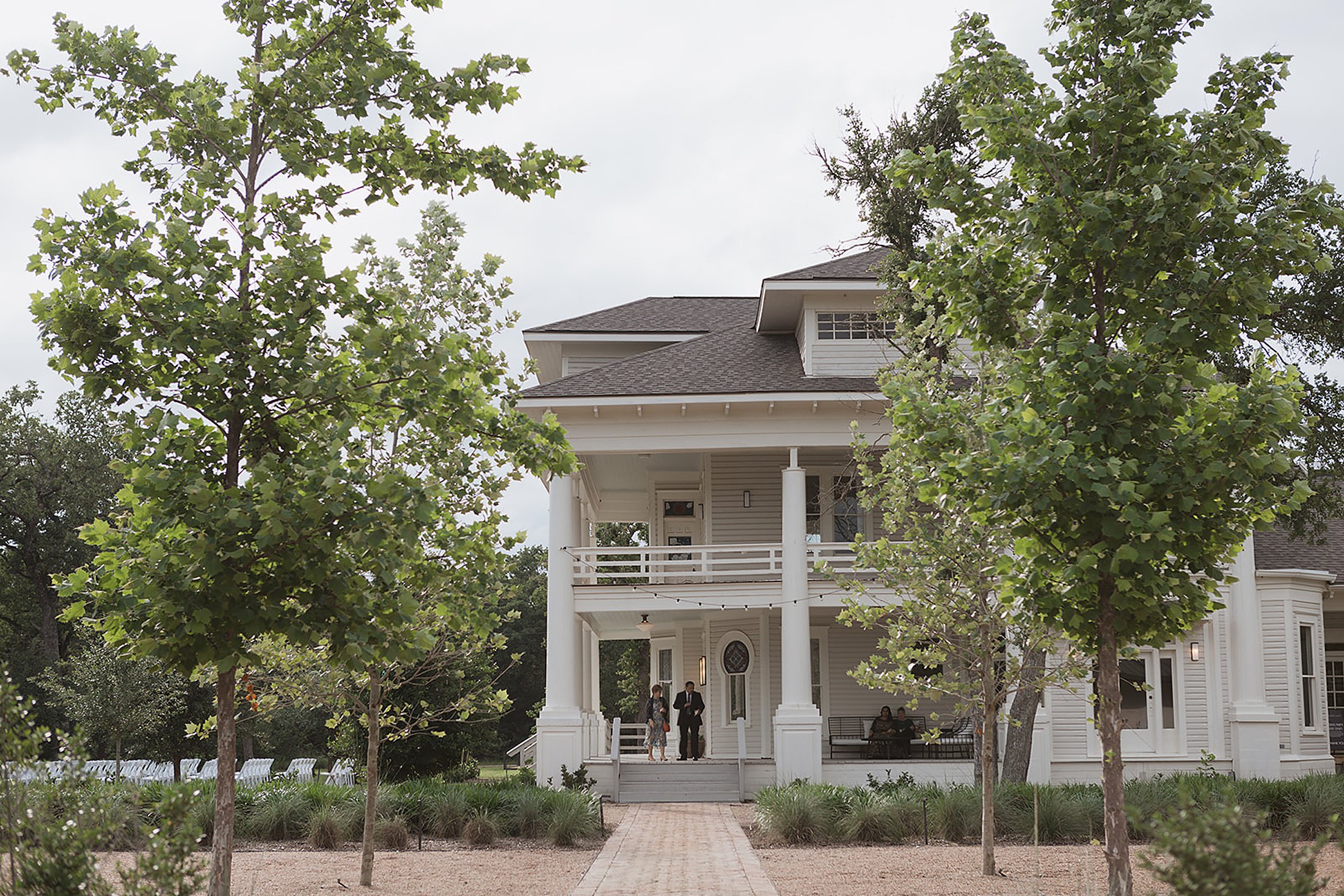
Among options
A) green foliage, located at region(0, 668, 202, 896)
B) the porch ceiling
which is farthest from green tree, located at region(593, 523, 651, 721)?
green foliage, located at region(0, 668, 202, 896)

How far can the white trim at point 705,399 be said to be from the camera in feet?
73.2

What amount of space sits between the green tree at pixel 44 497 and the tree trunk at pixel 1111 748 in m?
44.5

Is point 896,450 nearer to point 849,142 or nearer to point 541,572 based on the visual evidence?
point 849,142

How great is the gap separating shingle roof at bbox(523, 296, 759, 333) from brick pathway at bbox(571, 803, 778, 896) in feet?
41.1

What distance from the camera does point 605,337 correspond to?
28.5 metres

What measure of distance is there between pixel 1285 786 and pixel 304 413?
51.6 ft

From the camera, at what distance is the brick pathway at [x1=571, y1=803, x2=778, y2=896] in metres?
12.2

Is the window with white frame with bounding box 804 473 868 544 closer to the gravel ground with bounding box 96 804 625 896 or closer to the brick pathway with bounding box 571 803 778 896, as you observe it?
the brick pathway with bounding box 571 803 778 896

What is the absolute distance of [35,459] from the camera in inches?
1821

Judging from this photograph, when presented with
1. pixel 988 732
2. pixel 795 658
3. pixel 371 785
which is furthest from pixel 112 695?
pixel 988 732

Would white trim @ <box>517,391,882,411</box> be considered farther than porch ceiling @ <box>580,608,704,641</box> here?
No

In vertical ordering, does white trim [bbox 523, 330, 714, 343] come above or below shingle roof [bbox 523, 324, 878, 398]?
above

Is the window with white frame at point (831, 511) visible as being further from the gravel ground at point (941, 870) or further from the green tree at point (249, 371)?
the green tree at point (249, 371)

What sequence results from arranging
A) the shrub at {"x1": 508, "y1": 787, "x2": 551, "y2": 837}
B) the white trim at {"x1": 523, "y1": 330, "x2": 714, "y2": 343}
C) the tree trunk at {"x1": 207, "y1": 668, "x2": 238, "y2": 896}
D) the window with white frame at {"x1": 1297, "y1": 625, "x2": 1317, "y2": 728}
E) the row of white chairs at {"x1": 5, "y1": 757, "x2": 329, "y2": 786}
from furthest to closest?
the white trim at {"x1": 523, "y1": 330, "x2": 714, "y2": 343} → the row of white chairs at {"x1": 5, "y1": 757, "x2": 329, "y2": 786} → the window with white frame at {"x1": 1297, "y1": 625, "x2": 1317, "y2": 728} → the shrub at {"x1": 508, "y1": 787, "x2": 551, "y2": 837} → the tree trunk at {"x1": 207, "y1": 668, "x2": 238, "y2": 896}
